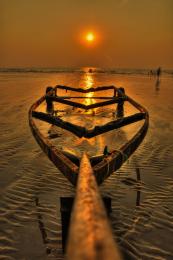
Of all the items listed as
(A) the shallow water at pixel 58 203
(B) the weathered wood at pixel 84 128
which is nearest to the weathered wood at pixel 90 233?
(A) the shallow water at pixel 58 203

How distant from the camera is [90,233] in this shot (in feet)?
2.86

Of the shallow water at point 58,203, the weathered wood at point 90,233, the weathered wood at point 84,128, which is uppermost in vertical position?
the weathered wood at point 84,128

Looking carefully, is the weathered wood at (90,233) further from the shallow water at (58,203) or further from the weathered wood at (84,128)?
the weathered wood at (84,128)

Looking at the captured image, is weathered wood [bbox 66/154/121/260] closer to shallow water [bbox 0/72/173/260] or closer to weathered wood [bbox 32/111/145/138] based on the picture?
shallow water [bbox 0/72/173/260]

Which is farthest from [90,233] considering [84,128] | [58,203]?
[84,128]

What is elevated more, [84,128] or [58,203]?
[84,128]

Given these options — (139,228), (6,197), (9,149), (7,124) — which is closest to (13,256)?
(6,197)

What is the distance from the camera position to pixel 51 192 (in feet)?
12.5

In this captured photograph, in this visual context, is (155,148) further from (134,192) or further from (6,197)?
(6,197)

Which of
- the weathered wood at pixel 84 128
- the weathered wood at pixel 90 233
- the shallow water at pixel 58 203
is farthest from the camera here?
the weathered wood at pixel 84 128

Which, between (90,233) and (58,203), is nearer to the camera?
(90,233)

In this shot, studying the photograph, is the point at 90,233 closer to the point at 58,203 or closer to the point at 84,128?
the point at 58,203

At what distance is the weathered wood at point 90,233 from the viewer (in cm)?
75

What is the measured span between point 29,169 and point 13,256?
2.29 metres
